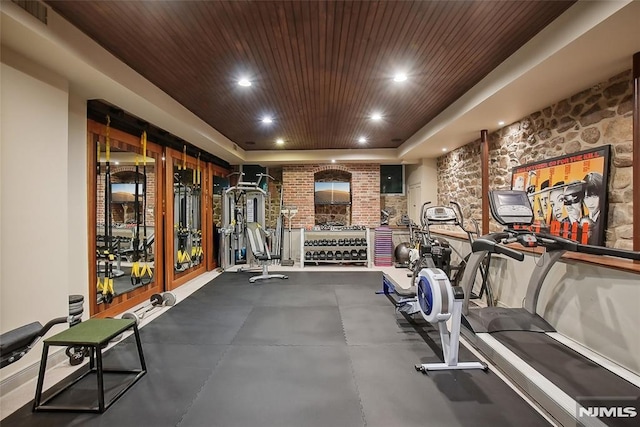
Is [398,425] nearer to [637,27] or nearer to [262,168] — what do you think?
[637,27]

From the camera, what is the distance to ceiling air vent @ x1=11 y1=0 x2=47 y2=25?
205 centimetres

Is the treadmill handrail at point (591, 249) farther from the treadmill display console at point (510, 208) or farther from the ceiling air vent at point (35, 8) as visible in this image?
the ceiling air vent at point (35, 8)

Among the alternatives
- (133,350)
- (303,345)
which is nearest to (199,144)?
(133,350)

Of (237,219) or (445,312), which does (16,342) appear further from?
(237,219)

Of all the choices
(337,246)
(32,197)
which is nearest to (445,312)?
(32,197)

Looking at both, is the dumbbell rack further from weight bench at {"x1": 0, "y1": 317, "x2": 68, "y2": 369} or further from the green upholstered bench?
weight bench at {"x1": 0, "y1": 317, "x2": 68, "y2": 369}

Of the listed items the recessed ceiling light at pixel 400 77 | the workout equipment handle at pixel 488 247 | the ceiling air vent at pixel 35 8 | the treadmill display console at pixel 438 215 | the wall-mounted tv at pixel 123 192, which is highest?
the recessed ceiling light at pixel 400 77

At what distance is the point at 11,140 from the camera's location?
2.32m

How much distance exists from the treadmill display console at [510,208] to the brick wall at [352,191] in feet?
17.3

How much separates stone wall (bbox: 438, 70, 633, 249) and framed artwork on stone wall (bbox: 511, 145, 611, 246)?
73mm

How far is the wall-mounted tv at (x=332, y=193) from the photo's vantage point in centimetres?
857

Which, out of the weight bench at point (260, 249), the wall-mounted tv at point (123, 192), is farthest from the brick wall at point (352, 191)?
the wall-mounted tv at point (123, 192)

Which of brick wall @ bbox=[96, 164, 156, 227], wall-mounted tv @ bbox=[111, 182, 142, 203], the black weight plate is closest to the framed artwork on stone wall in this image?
the black weight plate
